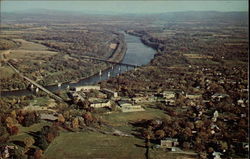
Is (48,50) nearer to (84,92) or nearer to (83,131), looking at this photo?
(84,92)

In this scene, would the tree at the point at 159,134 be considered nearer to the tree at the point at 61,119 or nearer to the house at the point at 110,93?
the tree at the point at 61,119

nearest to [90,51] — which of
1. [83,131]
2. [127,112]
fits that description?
[127,112]

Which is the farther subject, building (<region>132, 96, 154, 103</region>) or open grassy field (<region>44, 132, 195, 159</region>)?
building (<region>132, 96, 154, 103</region>)

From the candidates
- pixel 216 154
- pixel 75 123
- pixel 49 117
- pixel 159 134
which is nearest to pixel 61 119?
pixel 75 123

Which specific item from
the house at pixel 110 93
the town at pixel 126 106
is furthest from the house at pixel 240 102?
the house at pixel 110 93

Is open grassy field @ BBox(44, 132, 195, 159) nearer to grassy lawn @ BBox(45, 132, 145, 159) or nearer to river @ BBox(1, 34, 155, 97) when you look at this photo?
grassy lawn @ BBox(45, 132, 145, 159)

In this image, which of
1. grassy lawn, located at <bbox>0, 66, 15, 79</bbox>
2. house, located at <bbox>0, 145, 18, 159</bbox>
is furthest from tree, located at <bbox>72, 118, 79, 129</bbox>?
grassy lawn, located at <bbox>0, 66, 15, 79</bbox>

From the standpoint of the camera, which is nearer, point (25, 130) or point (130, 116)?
point (25, 130)

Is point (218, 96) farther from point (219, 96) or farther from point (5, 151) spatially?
point (5, 151)

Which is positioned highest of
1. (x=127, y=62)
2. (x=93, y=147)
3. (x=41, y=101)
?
(x=93, y=147)
